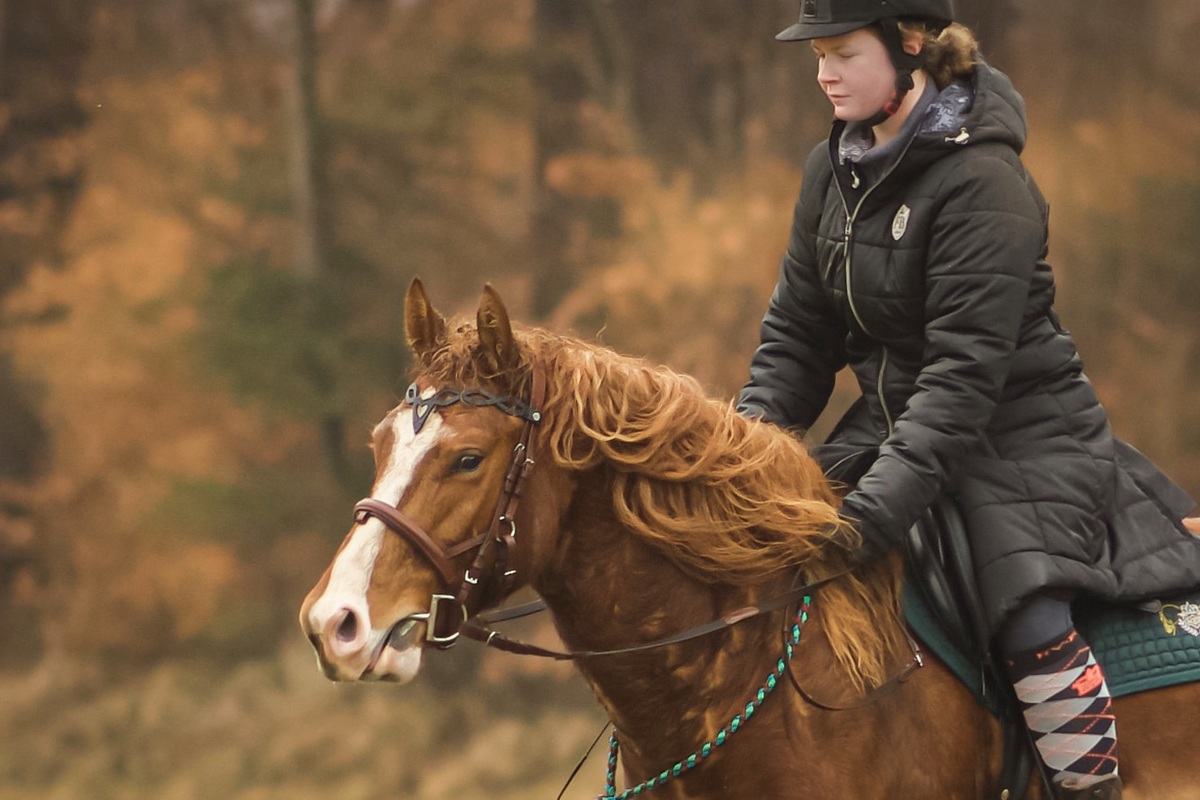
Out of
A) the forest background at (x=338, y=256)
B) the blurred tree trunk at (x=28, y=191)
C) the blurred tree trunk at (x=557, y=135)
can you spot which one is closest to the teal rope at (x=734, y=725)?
the forest background at (x=338, y=256)

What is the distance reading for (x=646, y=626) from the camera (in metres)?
2.55

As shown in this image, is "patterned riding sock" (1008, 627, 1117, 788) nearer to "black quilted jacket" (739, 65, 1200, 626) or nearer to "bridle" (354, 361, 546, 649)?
"black quilted jacket" (739, 65, 1200, 626)

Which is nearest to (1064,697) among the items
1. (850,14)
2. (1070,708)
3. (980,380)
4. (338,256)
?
(1070,708)

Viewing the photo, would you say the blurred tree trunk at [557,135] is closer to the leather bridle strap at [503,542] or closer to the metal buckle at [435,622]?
the leather bridle strap at [503,542]

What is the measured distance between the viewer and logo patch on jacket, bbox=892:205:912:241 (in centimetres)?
266

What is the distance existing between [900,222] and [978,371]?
0.32 metres

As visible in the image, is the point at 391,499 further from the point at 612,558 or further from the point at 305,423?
the point at 305,423

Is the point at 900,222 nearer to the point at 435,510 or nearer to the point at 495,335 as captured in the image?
the point at 495,335

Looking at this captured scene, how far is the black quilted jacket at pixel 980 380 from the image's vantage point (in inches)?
102

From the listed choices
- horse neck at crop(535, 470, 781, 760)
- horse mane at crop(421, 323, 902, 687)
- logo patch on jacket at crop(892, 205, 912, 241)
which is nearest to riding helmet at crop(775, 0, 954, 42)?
logo patch on jacket at crop(892, 205, 912, 241)

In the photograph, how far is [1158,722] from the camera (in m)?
2.74

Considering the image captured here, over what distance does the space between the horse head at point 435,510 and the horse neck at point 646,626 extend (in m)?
0.14

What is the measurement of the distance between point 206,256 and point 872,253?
5672mm

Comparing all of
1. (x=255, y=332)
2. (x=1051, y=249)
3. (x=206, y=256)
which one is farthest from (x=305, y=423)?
(x=1051, y=249)
